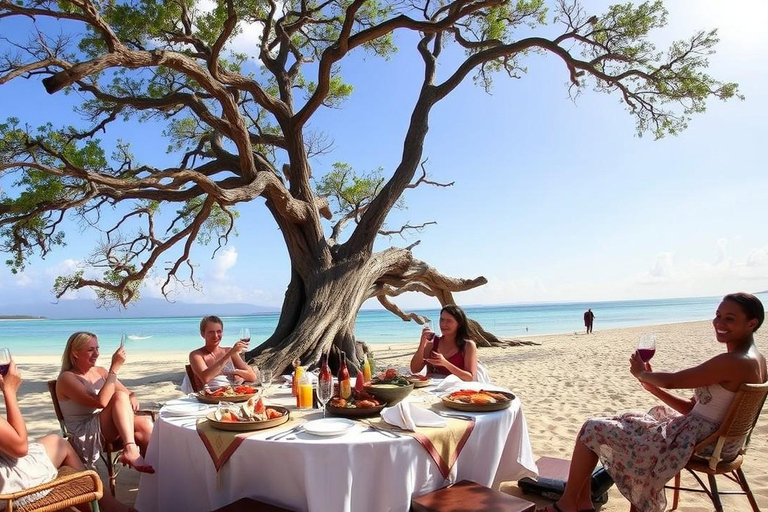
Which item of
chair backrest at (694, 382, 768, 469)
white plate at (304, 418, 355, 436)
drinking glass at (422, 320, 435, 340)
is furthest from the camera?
drinking glass at (422, 320, 435, 340)

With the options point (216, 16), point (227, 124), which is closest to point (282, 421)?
point (227, 124)

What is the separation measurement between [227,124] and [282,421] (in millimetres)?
6281

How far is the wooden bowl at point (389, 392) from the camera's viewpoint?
2922 millimetres

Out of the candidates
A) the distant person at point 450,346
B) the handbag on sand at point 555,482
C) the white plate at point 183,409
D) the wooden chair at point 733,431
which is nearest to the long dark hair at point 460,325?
the distant person at point 450,346

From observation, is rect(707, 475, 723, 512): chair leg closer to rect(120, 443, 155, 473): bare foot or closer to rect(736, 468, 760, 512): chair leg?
rect(736, 468, 760, 512): chair leg

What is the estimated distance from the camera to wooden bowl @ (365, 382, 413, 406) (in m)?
2.92

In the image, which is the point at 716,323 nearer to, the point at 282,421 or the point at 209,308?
the point at 282,421

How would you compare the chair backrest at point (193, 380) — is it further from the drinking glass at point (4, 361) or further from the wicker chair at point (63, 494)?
the drinking glass at point (4, 361)

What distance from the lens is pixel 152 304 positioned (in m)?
162

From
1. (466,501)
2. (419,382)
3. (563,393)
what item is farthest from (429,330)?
(563,393)

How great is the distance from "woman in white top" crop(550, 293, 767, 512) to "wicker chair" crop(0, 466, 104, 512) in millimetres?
2414

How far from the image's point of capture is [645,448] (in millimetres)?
2850

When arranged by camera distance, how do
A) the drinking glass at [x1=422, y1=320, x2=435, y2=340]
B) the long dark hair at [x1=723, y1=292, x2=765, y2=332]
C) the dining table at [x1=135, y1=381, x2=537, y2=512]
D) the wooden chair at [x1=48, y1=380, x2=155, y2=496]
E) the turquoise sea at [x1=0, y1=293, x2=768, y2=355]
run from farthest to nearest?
1. the turquoise sea at [x1=0, y1=293, x2=768, y2=355]
2. the drinking glass at [x1=422, y1=320, x2=435, y2=340]
3. the wooden chair at [x1=48, y1=380, x2=155, y2=496]
4. the long dark hair at [x1=723, y1=292, x2=765, y2=332]
5. the dining table at [x1=135, y1=381, x2=537, y2=512]

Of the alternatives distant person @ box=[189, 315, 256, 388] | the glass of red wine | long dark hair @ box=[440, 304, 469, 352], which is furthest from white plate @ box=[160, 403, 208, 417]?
the glass of red wine
